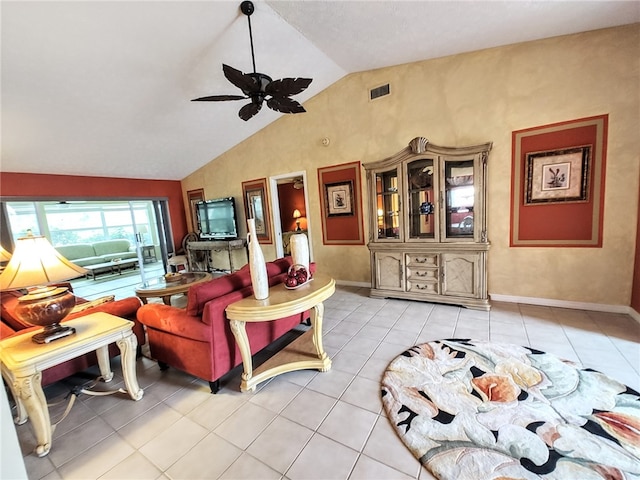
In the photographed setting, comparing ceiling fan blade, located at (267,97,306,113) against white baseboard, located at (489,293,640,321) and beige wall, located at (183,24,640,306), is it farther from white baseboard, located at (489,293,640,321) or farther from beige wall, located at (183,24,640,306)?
white baseboard, located at (489,293,640,321)

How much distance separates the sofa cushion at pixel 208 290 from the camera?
2002 millimetres

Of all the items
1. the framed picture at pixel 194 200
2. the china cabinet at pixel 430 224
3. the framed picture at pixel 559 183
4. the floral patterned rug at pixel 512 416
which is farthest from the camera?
the framed picture at pixel 194 200

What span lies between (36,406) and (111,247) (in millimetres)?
8124

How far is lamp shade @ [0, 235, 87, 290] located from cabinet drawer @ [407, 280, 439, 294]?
342 cm

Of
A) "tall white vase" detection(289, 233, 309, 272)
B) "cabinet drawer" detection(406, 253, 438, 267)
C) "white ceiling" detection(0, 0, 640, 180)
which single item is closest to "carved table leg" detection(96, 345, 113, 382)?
"tall white vase" detection(289, 233, 309, 272)

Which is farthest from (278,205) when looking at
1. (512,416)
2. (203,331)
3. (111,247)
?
(111,247)

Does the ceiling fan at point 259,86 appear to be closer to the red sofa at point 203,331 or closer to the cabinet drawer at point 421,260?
the red sofa at point 203,331

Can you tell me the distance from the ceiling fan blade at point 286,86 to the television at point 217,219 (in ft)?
11.7

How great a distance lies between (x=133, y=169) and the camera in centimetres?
515

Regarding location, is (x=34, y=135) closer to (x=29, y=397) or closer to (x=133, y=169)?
(x=133, y=169)

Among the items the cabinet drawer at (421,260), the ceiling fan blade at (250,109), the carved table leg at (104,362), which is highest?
the ceiling fan blade at (250,109)

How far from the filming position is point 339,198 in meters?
4.47

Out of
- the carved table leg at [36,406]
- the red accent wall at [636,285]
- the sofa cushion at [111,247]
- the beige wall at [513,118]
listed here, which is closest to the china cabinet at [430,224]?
the beige wall at [513,118]

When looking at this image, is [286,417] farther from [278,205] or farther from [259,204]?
[259,204]
